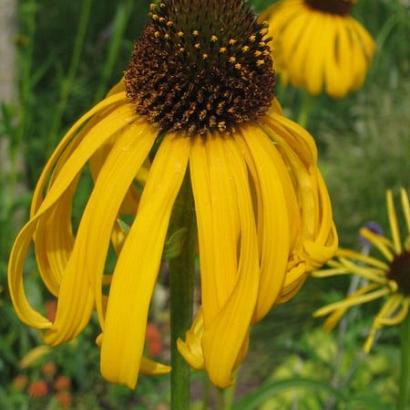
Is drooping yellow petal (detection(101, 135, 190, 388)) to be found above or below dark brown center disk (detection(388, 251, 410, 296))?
above

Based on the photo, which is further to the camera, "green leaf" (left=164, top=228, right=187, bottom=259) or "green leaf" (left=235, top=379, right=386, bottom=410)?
"green leaf" (left=235, top=379, right=386, bottom=410)

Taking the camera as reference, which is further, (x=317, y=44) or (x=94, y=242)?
(x=317, y=44)

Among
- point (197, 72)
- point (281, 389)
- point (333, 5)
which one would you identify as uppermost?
point (197, 72)

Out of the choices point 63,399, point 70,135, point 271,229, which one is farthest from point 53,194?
point 63,399

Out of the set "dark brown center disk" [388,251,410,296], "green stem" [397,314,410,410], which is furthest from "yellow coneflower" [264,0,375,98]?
"green stem" [397,314,410,410]

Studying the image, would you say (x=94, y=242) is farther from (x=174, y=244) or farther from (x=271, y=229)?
(x=271, y=229)

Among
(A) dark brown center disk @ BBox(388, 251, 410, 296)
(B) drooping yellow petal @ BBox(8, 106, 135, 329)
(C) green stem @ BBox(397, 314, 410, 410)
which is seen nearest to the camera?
(B) drooping yellow petal @ BBox(8, 106, 135, 329)

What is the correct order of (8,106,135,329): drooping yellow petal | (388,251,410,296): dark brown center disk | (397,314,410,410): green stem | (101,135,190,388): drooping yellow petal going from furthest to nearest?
(388,251,410,296): dark brown center disk → (397,314,410,410): green stem → (8,106,135,329): drooping yellow petal → (101,135,190,388): drooping yellow petal

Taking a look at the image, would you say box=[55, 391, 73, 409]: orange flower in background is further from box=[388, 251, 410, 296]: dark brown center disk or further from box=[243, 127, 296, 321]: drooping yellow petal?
box=[243, 127, 296, 321]: drooping yellow petal
